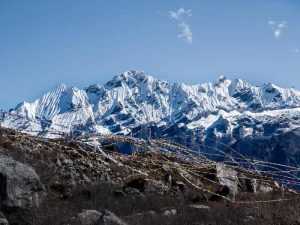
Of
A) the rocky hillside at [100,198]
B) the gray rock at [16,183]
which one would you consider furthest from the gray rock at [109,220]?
the gray rock at [16,183]

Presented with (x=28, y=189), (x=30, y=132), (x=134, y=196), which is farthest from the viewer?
(x=134, y=196)

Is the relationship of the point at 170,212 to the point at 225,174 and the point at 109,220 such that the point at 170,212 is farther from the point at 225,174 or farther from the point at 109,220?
the point at 225,174

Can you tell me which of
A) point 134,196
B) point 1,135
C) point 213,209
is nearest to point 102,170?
point 134,196

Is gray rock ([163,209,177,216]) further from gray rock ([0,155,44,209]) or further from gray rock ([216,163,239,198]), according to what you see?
gray rock ([216,163,239,198])

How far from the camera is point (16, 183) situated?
529 inches

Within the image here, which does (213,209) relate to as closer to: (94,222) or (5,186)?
(94,222)

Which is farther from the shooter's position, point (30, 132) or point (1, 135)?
point (1, 135)

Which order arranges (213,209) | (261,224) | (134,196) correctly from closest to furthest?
(261,224) < (213,209) < (134,196)

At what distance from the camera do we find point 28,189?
14.1m

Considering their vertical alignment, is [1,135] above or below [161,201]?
below

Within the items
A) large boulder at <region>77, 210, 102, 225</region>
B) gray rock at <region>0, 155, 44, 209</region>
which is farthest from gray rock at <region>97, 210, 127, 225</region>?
gray rock at <region>0, 155, 44, 209</region>

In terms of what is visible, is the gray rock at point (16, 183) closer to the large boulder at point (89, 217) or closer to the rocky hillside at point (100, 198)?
the rocky hillside at point (100, 198)

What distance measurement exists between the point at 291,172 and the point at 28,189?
1200 centimetres

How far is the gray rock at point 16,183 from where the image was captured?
42.4 ft
